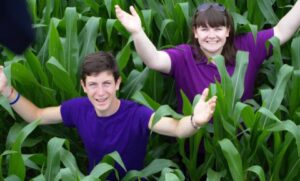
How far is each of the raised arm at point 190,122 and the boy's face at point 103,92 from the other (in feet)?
0.43

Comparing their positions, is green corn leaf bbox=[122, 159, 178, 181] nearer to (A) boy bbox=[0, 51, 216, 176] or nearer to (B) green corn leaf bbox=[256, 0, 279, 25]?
(A) boy bbox=[0, 51, 216, 176]

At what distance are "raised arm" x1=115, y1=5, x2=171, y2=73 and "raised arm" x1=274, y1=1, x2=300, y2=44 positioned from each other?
46 centimetres

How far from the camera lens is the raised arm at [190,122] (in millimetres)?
1396

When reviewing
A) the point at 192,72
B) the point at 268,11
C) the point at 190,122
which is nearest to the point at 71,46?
the point at 192,72

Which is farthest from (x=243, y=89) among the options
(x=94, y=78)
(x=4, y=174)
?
(x=4, y=174)

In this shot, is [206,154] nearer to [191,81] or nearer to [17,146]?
[191,81]

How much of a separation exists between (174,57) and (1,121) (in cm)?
73

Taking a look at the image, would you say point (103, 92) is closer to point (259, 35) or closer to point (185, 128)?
point (185, 128)

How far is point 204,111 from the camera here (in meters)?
1.41

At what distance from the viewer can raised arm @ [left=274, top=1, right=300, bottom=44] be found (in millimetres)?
1904

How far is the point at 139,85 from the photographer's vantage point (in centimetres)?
195

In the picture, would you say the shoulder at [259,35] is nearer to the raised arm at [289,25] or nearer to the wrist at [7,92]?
the raised arm at [289,25]

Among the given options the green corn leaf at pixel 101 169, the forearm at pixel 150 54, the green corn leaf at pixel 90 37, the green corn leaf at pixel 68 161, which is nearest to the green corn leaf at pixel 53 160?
the green corn leaf at pixel 68 161

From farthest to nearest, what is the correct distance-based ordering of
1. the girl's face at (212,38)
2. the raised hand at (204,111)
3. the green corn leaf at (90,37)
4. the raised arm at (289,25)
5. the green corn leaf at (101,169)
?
the green corn leaf at (90,37), the raised arm at (289,25), the girl's face at (212,38), the green corn leaf at (101,169), the raised hand at (204,111)
